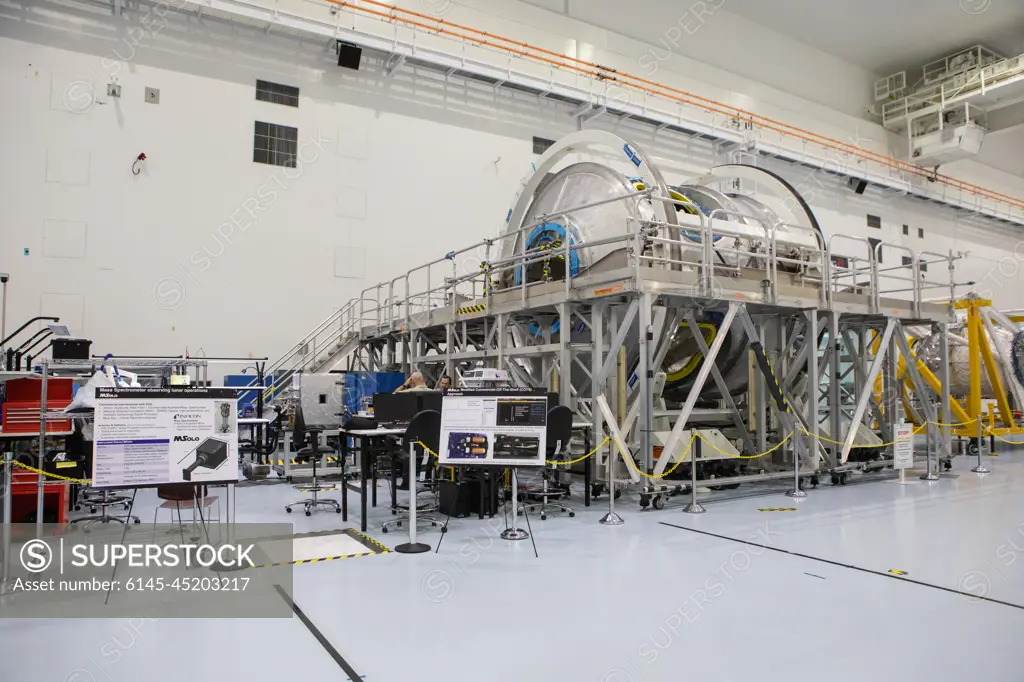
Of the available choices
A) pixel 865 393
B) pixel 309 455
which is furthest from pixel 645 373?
pixel 309 455

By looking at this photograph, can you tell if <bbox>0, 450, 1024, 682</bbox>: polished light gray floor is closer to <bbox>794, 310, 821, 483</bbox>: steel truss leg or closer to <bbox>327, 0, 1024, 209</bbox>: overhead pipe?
<bbox>794, 310, 821, 483</bbox>: steel truss leg

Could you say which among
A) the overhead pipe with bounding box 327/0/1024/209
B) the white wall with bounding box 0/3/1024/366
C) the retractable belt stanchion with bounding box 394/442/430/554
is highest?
the overhead pipe with bounding box 327/0/1024/209

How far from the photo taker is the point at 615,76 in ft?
74.1

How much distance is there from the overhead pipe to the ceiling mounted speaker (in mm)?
995

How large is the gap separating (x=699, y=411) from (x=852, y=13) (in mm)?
22674

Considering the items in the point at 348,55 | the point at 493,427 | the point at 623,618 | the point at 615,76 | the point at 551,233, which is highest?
the point at 615,76

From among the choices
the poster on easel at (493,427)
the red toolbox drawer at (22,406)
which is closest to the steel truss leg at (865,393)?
the poster on easel at (493,427)

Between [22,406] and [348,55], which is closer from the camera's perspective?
[22,406]

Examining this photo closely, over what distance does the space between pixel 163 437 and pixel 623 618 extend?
3746 millimetres

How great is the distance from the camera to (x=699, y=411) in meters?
10.3

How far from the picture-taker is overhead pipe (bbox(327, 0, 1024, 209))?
62.3 ft

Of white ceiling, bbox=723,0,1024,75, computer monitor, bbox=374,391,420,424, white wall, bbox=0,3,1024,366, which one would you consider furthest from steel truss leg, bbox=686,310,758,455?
white ceiling, bbox=723,0,1024,75

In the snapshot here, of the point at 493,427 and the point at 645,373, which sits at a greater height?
the point at 645,373

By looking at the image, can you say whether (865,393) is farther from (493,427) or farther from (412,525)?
(412,525)
